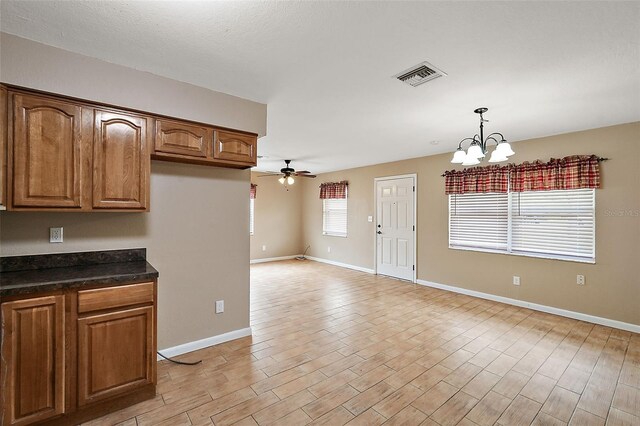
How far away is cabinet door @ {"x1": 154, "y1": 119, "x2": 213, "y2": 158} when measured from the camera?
2.45 meters

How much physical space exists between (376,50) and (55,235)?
2.74 metres

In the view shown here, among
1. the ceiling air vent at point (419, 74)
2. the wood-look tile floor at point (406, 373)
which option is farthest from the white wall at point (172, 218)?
the ceiling air vent at point (419, 74)

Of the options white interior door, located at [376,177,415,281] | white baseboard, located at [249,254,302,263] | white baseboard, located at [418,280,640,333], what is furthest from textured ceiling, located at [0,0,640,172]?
white baseboard, located at [249,254,302,263]

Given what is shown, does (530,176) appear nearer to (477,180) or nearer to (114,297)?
(477,180)

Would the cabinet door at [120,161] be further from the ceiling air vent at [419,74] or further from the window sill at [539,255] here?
the window sill at [539,255]

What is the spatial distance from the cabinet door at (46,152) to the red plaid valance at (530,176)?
16.2 feet

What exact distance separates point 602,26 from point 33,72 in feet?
11.8

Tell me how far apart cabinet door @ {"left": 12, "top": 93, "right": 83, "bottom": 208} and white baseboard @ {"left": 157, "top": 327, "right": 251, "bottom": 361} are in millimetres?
1512

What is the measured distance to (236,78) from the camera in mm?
2461

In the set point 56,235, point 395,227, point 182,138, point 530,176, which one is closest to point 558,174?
point 530,176

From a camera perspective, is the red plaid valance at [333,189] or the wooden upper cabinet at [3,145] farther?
the red plaid valance at [333,189]

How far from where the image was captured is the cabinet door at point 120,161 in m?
2.19

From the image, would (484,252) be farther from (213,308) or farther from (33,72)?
(33,72)

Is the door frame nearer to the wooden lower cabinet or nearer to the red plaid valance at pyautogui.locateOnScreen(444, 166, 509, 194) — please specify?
the red plaid valance at pyautogui.locateOnScreen(444, 166, 509, 194)
